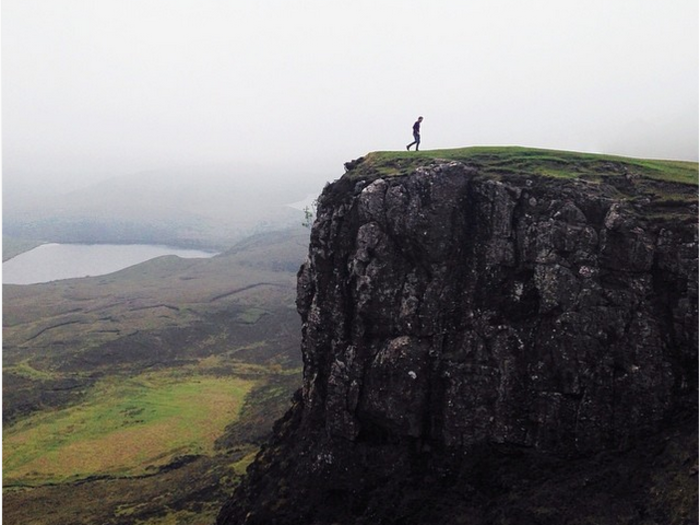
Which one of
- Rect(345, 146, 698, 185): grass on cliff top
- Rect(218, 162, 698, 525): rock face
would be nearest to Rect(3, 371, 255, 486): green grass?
Rect(218, 162, 698, 525): rock face

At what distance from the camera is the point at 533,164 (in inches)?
1321

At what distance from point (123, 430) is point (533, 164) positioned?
6246cm

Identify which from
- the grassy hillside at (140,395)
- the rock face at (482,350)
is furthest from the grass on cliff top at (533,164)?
the grassy hillside at (140,395)

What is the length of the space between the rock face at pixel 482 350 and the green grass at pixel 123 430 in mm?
29921

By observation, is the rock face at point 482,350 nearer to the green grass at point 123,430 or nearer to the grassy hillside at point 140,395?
the grassy hillside at point 140,395

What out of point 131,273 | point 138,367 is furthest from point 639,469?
point 131,273

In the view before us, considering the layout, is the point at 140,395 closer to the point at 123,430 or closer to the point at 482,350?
the point at 123,430

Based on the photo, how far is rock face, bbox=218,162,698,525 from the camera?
26609 millimetres

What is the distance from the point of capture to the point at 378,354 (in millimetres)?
31828

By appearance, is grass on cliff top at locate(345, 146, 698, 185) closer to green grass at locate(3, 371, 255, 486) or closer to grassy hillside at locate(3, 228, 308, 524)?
grassy hillside at locate(3, 228, 308, 524)

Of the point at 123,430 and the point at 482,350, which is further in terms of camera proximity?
the point at 123,430

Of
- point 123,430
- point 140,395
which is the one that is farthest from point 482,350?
point 140,395

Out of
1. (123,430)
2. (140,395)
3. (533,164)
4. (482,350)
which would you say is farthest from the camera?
(140,395)

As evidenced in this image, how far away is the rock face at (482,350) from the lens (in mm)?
26609
